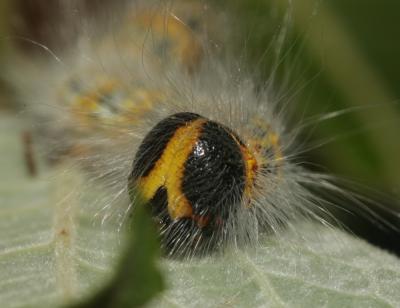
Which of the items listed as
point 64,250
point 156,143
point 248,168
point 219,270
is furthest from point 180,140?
point 64,250

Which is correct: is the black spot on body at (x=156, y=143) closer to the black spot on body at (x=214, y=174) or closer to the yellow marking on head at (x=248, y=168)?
the black spot on body at (x=214, y=174)

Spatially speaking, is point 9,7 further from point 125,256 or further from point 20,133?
point 125,256

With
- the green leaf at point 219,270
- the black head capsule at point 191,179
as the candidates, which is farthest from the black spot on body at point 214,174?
the green leaf at point 219,270

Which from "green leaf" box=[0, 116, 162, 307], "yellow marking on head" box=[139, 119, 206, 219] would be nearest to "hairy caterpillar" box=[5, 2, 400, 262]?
"yellow marking on head" box=[139, 119, 206, 219]

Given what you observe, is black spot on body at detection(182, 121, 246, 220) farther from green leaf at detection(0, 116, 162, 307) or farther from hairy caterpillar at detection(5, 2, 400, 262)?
green leaf at detection(0, 116, 162, 307)

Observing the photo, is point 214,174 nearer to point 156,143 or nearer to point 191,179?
point 191,179

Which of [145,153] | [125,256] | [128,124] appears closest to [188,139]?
[145,153]

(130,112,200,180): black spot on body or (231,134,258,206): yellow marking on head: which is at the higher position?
(231,134,258,206): yellow marking on head
